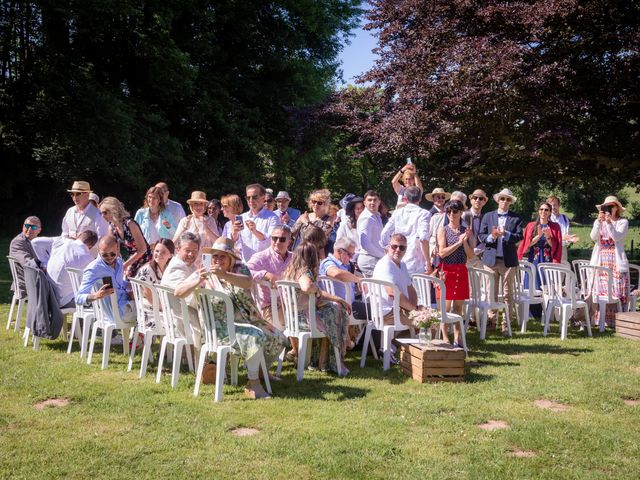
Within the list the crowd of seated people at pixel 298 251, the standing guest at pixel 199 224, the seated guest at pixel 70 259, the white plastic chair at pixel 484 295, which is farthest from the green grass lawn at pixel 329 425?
the standing guest at pixel 199 224

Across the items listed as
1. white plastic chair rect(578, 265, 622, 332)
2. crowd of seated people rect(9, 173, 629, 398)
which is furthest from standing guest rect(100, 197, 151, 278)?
white plastic chair rect(578, 265, 622, 332)

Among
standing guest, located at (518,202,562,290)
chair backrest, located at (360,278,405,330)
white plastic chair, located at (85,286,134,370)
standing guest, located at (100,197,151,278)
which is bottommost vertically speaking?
white plastic chair, located at (85,286,134,370)

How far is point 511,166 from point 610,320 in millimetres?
8142

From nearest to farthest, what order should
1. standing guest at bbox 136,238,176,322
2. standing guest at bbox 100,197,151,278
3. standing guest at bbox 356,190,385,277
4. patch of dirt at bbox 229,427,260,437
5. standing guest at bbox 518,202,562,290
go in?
patch of dirt at bbox 229,427,260,437
standing guest at bbox 136,238,176,322
standing guest at bbox 100,197,151,278
standing guest at bbox 356,190,385,277
standing guest at bbox 518,202,562,290

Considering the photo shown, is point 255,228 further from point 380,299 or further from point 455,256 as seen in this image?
point 455,256

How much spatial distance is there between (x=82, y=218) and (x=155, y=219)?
3.08ft

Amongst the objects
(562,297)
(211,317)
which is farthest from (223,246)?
(562,297)

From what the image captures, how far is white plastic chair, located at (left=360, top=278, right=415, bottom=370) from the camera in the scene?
6855mm

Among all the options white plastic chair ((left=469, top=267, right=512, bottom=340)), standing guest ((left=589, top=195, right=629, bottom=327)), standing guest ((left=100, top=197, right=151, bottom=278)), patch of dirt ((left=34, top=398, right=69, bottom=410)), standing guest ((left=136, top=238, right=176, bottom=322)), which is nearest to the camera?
patch of dirt ((left=34, top=398, right=69, bottom=410))

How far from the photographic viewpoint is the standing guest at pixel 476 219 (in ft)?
27.3

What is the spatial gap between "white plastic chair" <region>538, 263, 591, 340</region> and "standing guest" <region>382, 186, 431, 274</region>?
6.26ft

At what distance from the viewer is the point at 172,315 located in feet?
20.1

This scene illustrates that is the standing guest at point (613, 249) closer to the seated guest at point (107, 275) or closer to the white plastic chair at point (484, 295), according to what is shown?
the white plastic chair at point (484, 295)

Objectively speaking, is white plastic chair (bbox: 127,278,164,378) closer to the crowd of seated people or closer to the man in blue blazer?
the crowd of seated people
